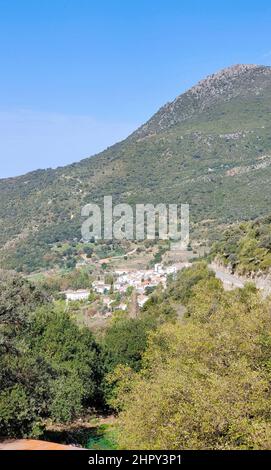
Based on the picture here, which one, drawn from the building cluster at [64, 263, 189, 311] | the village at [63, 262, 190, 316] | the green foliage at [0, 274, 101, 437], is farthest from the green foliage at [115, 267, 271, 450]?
the building cluster at [64, 263, 189, 311]

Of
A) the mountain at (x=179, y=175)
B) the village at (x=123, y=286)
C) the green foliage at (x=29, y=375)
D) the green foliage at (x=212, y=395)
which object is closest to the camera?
the green foliage at (x=212, y=395)

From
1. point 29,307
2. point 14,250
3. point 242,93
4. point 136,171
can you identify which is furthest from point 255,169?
point 29,307

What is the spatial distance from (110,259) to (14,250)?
80.7 feet

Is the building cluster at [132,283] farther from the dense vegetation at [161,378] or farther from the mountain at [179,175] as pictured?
the dense vegetation at [161,378]

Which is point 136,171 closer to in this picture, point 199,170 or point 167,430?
point 199,170

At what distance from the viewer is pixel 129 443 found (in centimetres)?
1470

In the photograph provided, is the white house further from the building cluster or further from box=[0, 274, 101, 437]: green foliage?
box=[0, 274, 101, 437]: green foliage

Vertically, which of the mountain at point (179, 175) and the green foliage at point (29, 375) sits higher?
the mountain at point (179, 175)

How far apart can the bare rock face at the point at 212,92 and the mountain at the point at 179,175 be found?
0.47m

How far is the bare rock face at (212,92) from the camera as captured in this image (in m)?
177

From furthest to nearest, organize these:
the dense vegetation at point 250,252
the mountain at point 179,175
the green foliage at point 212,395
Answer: the mountain at point 179,175 < the dense vegetation at point 250,252 < the green foliage at point 212,395

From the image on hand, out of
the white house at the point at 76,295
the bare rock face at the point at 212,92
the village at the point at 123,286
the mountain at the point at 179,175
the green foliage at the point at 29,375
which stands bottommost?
the white house at the point at 76,295

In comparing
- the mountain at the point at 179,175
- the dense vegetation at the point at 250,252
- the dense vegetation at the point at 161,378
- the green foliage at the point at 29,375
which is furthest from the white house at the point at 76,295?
the green foliage at the point at 29,375
